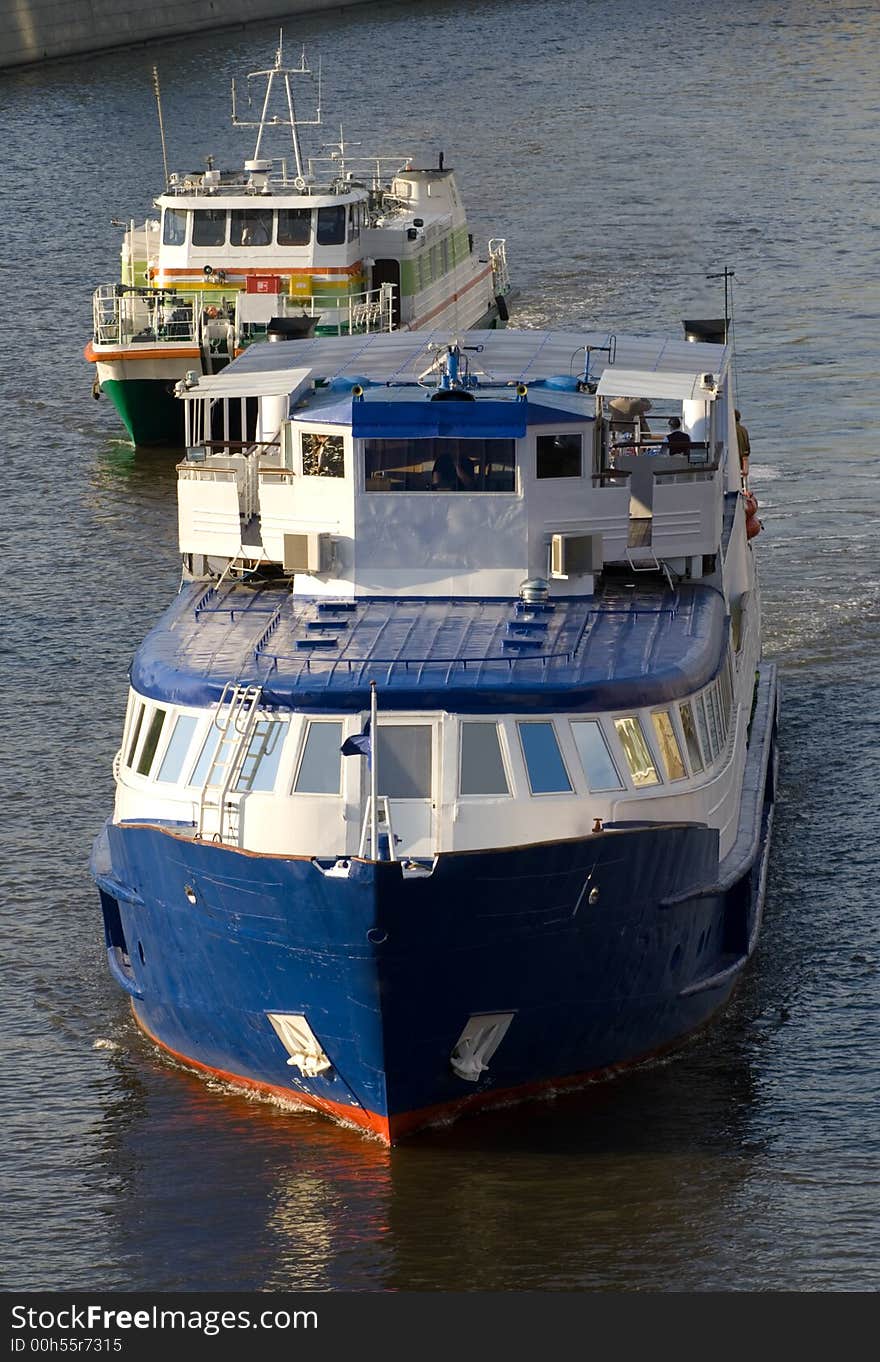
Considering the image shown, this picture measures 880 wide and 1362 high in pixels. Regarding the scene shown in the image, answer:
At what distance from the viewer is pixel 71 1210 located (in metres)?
26.8

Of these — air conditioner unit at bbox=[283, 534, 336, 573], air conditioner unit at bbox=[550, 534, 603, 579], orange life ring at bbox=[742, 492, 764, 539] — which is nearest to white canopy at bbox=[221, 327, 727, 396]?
orange life ring at bbox=[742, 492, 764, 539]

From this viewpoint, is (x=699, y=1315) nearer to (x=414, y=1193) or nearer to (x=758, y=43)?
(x=414, y=1193)

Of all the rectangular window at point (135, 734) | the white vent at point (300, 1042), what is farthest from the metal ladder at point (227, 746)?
Answer: the white vent at point (300, 1042)

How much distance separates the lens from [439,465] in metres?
30.6

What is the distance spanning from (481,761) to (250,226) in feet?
127

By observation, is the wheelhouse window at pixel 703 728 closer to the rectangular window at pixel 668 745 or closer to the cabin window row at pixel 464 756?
the cabin window row at pixel 464 756


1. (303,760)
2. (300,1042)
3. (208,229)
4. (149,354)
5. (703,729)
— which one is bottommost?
(300,1042)

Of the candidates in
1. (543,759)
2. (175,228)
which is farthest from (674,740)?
(175,228)

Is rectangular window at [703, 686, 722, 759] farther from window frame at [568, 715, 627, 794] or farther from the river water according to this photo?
the river water

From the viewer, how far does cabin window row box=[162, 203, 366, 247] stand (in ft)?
207

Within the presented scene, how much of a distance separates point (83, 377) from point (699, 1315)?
47.7 m

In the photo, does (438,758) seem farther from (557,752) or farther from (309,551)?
(309,551)

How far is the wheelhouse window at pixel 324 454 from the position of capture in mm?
31094

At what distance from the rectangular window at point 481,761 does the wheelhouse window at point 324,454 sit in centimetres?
531
